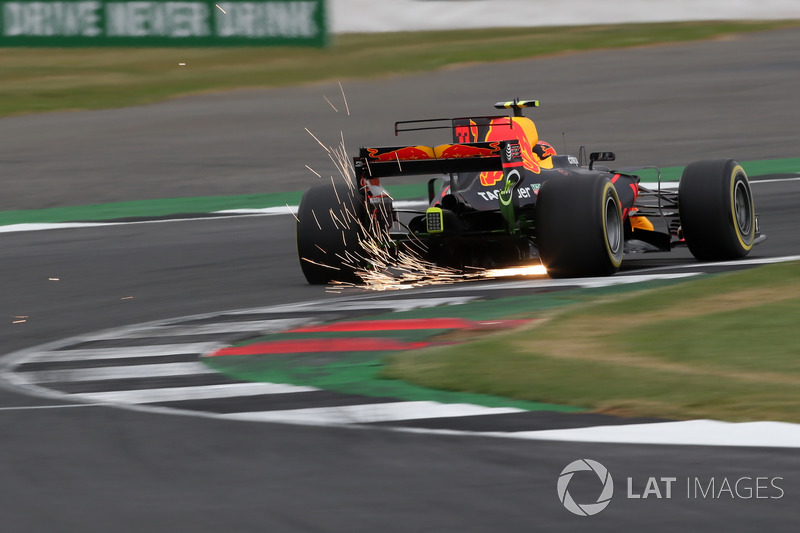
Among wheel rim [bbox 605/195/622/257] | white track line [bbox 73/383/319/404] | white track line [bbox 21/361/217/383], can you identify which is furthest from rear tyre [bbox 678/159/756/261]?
white track line [bbox 73/383/319/404]

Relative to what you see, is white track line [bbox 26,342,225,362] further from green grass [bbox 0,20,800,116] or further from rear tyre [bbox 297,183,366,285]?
green grass [bbox 0,20,800,116]

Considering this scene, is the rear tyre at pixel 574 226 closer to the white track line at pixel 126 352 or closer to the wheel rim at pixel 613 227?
the wheel rim at pixel 613 227

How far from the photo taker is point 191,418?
6.87 m

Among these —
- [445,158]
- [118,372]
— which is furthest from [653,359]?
[445,158]

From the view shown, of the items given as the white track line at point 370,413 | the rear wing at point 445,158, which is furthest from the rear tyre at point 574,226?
the white track line at point 370,413

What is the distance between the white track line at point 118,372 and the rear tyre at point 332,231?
3.49 m

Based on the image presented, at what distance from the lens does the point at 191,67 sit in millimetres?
34031

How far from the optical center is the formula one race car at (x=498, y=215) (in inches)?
445

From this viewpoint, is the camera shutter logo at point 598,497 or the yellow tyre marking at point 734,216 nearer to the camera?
the camera shutter logo at point 598,497

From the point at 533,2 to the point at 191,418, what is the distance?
1247 inches

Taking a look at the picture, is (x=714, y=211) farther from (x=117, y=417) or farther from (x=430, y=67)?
(x=430, y=67)

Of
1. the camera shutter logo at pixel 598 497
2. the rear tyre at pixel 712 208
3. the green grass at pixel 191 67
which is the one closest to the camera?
the camera shutter logo at pixel 598 497

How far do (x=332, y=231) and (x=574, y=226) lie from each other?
2017mm

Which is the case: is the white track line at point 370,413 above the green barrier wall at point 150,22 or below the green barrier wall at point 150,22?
below
